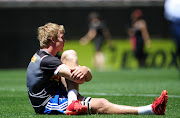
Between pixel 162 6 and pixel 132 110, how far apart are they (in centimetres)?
2007

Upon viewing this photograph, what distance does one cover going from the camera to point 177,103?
723cm

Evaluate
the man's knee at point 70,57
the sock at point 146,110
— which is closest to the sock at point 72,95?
the man's knee at point 70,57

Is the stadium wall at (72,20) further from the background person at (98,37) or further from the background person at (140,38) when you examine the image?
the background person at (140,38)

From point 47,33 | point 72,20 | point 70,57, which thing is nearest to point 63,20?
point 72,20

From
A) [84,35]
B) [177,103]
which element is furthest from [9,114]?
[84,35]

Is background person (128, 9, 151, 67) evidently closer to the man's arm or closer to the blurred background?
the blurred background

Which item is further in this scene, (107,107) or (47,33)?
(47,33)

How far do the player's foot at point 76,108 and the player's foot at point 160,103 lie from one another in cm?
88

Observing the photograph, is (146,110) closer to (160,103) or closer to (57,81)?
(160,103)

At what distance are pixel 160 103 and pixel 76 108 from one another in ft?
3.47

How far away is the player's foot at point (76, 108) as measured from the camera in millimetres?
5652

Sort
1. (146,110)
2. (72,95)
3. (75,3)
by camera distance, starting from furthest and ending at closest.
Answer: (75,3) → (72,95) → (146,110)

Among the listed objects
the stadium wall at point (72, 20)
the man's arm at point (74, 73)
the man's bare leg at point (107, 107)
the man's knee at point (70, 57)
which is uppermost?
the stadium wall at point (72, 20)

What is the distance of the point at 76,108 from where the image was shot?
222 inches
